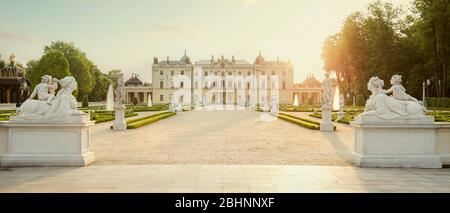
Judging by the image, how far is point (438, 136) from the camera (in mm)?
8531

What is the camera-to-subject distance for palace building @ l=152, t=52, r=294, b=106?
100312mm

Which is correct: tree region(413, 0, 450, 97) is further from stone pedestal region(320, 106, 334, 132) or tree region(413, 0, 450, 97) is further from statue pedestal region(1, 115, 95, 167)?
statue pedestal region(1, 115, 95, 167)

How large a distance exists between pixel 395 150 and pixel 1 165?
7.85 metres

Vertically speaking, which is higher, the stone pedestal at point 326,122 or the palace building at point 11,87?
the palace building at point 11,87

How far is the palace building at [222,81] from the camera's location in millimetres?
100312

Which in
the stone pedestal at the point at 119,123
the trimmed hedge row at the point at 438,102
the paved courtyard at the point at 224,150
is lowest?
the paved courtyard at the point at 224,150

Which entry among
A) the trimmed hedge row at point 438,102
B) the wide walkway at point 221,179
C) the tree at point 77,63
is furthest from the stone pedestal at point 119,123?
the tree at point 77,63

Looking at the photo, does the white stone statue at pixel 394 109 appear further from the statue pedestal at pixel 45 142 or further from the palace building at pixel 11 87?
the palace building at pixel 11 87

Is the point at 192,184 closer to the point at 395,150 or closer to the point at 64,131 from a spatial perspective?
the point at 64,131

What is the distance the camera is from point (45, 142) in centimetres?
851

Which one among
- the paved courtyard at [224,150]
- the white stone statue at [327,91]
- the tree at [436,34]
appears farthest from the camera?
the tree at [436,34]

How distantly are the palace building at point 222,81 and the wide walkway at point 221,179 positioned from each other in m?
90.2

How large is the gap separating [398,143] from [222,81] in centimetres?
9310
